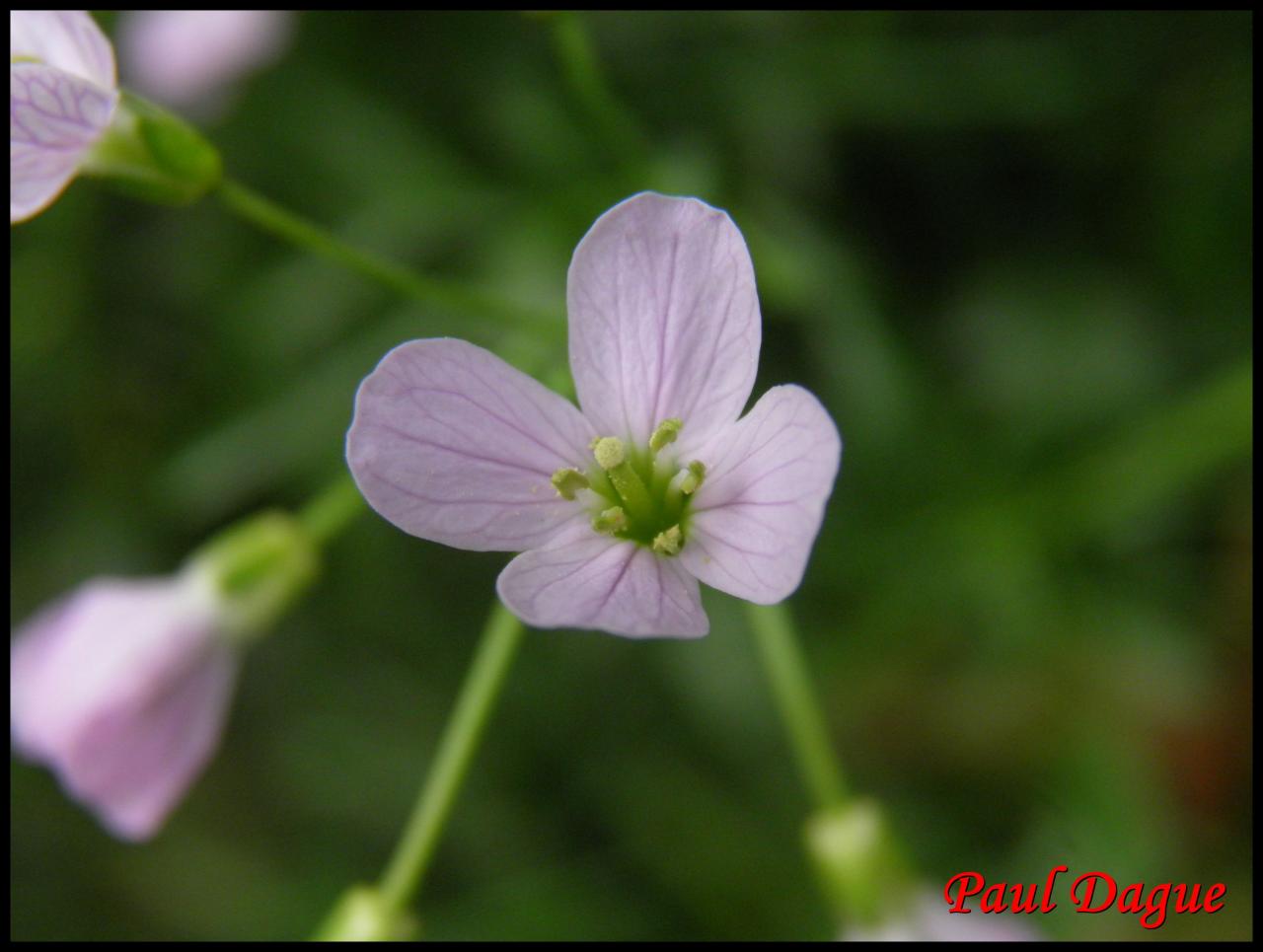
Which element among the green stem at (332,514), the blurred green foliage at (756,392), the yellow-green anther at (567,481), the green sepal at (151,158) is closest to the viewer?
the yellow-green anther at (567,481)

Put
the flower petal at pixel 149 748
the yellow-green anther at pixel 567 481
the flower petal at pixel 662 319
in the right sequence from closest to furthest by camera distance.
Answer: the flower petal at pixel 662 319 → the yellow-green anther at pixel 567 481 → the flower petal at pixel 149 748

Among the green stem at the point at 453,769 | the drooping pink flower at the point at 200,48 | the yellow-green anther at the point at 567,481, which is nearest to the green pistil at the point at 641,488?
the yellow-green anther at the point at 567,481

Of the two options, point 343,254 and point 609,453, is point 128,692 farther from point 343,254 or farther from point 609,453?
point 609,453

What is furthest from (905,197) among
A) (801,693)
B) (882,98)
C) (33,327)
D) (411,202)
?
(33,327)

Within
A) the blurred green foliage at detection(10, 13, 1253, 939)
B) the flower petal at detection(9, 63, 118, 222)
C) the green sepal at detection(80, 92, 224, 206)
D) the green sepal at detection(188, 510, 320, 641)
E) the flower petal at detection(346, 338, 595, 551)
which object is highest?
the blurred green foliage at detection(10, 13, 1253, 939)

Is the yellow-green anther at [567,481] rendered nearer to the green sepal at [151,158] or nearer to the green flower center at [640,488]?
the green flower center at [640,488]

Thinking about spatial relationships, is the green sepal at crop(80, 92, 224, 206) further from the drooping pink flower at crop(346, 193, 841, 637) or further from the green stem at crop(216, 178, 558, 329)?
the drooping pink flower at crop(346, 193, 841, 637)

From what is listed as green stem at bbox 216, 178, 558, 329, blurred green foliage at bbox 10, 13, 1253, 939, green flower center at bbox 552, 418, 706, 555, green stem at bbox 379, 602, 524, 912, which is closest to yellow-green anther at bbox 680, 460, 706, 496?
green flower center at bbox 552, 418, 706, 555
